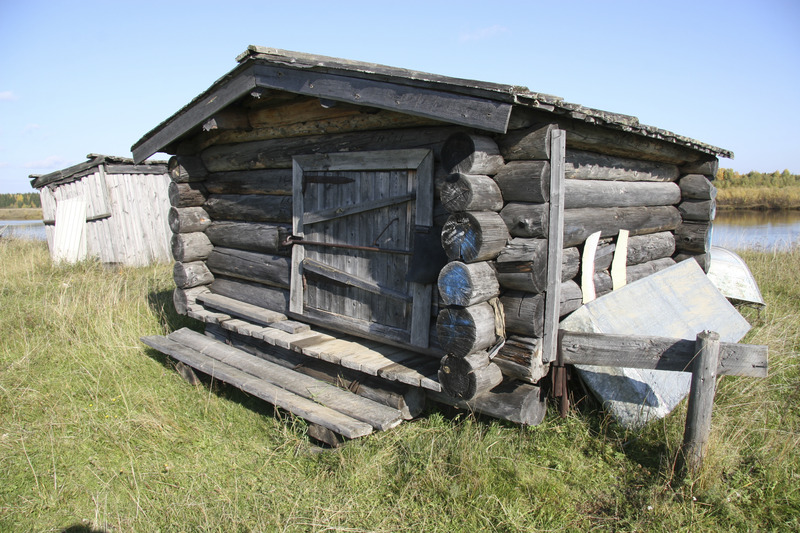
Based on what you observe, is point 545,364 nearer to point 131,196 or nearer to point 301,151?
point 301,151

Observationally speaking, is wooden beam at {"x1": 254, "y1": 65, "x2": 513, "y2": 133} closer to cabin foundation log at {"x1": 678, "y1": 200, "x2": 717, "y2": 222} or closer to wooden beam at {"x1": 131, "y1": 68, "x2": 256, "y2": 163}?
wooden beam at {"x1": 131, "y1": 68, "x2": 256, "y2": 163}

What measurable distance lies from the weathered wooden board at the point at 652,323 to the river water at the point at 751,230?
5660mm

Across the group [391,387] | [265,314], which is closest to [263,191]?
[265,314]

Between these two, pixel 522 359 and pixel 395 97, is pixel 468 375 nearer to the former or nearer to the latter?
pixel 522 359

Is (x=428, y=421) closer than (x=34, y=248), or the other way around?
(x=428, y=421)

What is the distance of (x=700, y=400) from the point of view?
3.11m

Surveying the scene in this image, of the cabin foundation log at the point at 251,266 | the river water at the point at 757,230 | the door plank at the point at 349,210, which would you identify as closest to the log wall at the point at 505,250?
the door plank at the point at 349,210

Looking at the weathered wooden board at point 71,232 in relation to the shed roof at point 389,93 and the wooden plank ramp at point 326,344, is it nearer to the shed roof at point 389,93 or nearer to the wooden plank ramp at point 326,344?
the wooden plank ramp at point 326,344

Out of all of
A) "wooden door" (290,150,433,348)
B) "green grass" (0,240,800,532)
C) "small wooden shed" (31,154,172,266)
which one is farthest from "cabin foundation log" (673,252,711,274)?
"small wooden shed" (31,154,172,266)

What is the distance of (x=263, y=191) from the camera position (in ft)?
17.7

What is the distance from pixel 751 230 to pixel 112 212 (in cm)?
2021

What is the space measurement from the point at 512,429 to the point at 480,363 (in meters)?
0.68

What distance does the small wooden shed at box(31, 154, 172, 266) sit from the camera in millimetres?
11531

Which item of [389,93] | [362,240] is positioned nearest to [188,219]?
[362,240]
